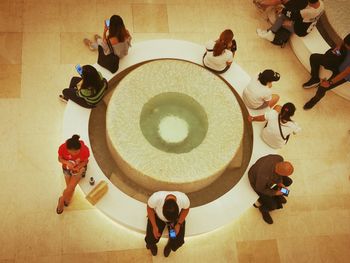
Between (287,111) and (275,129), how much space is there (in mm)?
374

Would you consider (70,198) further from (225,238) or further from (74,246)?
(225,238)

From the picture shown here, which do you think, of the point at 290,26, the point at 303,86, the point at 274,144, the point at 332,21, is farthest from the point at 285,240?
the point at 332,21

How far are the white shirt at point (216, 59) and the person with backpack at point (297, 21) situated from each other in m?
1.46

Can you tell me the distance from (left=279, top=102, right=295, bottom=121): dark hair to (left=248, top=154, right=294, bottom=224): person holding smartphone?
0.51 m

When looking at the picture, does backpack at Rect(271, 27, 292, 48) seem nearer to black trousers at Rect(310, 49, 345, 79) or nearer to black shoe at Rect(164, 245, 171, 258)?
black trousers at Rect(310, 49, 345, 79)

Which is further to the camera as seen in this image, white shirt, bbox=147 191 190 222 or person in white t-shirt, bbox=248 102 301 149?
person in white t-shirt, bbox=248 102 301 149

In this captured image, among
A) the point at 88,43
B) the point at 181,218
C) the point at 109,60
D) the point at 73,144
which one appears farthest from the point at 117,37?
the point at 181,218

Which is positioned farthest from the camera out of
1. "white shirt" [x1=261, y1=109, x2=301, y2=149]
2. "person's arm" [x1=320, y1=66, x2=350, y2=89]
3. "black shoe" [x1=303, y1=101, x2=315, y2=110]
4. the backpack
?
the backpack

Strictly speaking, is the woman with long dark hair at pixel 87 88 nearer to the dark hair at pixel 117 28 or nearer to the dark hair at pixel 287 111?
the dark hair at pixel 117 28

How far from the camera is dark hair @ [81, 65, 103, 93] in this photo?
464 centimetres

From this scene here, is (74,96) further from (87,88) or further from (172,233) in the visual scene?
(172,233)

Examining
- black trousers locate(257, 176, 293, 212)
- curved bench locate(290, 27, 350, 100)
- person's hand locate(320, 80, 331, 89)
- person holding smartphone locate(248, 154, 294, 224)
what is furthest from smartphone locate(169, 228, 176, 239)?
curved bench locate(290, 27, 350, 100)

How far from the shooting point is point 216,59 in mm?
5543

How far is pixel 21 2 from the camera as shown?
627cm
